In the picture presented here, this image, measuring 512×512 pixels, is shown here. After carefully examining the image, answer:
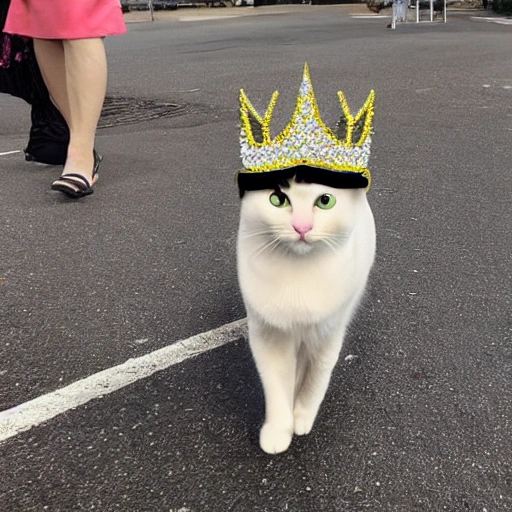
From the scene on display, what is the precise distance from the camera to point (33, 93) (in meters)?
4.16

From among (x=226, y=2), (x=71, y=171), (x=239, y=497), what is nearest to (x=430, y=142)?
(x=71, y=171)

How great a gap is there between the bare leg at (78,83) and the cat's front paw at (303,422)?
7.94 ft

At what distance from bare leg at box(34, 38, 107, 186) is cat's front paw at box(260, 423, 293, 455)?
2.44 meters

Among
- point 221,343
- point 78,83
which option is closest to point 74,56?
point 78,83

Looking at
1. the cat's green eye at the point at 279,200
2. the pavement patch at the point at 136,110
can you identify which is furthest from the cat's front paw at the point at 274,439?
the pavement patch at the point at 136,110

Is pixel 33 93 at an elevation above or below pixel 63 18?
below

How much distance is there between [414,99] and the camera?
22.1ft

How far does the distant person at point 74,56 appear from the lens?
346cm

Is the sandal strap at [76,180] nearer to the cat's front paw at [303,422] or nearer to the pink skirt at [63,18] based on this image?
the pink skirt at [63,18]

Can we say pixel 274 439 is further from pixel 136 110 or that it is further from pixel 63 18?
pixel 136 110

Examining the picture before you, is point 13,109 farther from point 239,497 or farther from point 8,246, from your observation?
point 239,497

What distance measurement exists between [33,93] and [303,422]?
324 centimetres

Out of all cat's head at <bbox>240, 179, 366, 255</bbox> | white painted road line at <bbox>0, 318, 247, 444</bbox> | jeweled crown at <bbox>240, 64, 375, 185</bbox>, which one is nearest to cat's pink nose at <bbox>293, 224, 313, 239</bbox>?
cat's head at <bbox>240, 179, 366, 255</bbox>

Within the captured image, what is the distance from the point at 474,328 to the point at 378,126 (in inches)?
138
